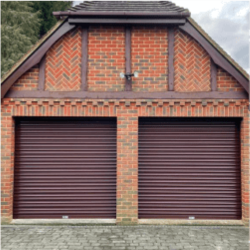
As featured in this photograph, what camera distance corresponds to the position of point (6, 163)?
5684mm

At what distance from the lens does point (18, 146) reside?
5.97 m

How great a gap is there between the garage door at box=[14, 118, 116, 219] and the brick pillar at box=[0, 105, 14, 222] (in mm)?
249

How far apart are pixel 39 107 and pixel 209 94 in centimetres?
433

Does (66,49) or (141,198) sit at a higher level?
(66,49)

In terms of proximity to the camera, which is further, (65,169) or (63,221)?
(65,169)

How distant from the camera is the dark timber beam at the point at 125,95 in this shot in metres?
5.66

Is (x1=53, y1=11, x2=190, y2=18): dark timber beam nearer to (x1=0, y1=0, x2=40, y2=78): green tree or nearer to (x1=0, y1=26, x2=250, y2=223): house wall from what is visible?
(x1=0, y1=26, x2=250, y2=223): house wall

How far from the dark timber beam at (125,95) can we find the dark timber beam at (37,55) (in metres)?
0.29

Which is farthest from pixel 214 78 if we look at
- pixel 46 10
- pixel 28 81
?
pixel 46 10

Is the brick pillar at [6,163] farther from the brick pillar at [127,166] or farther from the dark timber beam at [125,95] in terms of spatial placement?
the brick pillar at [127,166]

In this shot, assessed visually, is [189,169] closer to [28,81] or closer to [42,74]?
[42,74]

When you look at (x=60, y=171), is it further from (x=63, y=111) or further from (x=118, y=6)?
(x=118, y=6)

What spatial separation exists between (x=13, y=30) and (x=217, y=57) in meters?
12.7

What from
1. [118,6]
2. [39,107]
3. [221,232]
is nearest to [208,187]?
[221,232]
